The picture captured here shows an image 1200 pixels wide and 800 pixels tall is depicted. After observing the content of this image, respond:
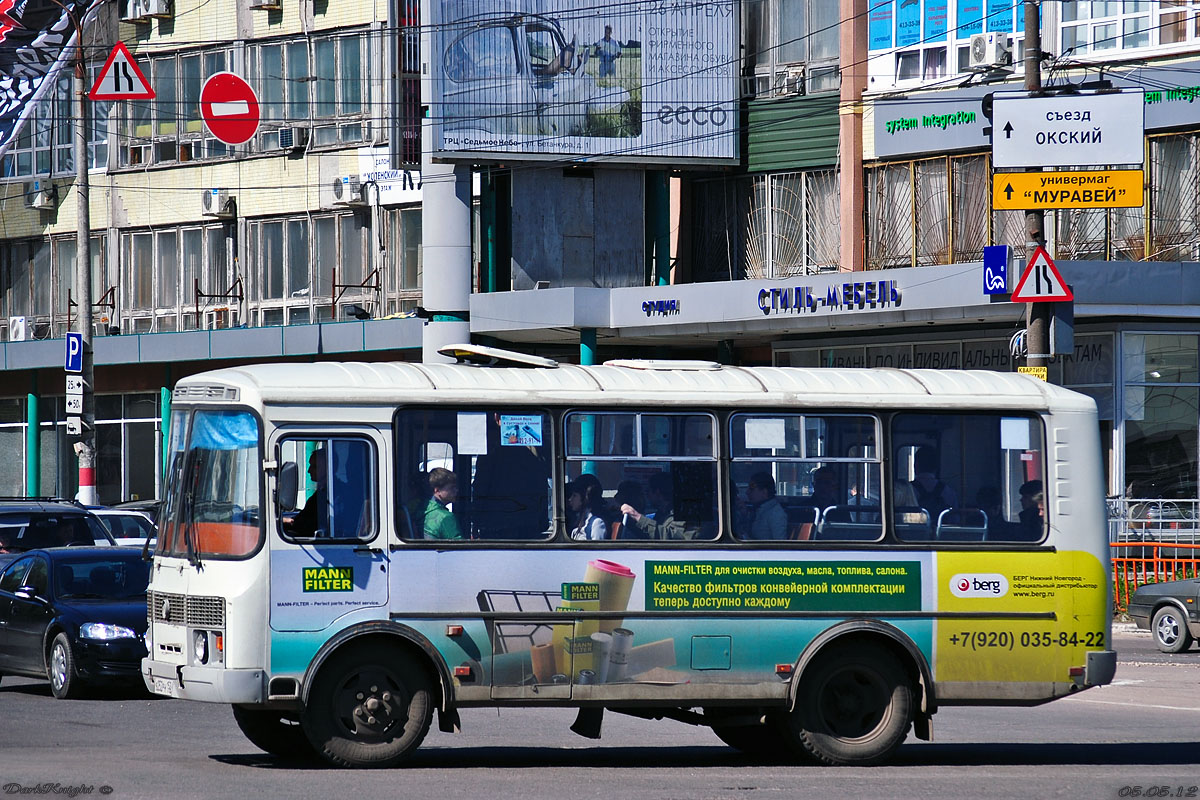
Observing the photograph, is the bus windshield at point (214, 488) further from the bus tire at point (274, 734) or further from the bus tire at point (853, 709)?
the bus tire at point (853, 709)

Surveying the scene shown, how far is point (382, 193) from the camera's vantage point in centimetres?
3919

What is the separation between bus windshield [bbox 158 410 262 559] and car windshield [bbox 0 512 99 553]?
10.2m

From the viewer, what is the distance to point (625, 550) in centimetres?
1140

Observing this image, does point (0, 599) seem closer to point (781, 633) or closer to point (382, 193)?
point (781, 633)

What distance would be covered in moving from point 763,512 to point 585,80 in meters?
24.1

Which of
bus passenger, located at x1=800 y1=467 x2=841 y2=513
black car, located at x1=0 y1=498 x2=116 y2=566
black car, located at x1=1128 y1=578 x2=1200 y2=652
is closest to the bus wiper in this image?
bus passenger, located at x1=800 y1=467 x2=841 y2=513

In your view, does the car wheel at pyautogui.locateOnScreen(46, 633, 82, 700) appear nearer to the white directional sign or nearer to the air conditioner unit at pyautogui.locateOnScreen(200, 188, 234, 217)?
the white directional sign

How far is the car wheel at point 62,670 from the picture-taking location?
15.9m

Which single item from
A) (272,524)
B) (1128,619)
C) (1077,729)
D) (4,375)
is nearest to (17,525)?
(272,524)

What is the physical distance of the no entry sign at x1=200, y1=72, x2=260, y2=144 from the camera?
39.5 meters

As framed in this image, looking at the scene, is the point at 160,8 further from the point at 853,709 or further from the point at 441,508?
the point at 853,709

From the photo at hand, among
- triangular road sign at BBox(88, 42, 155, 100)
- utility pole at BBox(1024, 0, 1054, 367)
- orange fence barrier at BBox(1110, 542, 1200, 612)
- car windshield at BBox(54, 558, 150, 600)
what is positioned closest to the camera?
car windshield at BBox(54, 558, 150, 600)

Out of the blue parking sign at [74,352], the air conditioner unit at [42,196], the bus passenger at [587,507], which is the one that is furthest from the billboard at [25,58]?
the bus passenger at [587,507]
